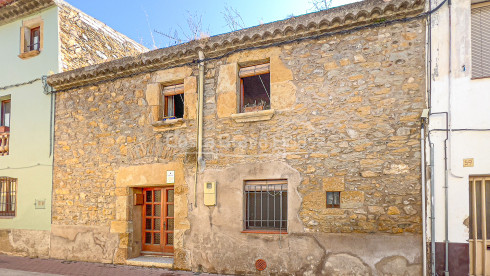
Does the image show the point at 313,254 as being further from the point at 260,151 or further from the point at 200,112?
the point at 200,112

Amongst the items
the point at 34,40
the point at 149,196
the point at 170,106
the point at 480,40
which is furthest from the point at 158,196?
the point at 480,40

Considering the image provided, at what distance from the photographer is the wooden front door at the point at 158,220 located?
802 cm

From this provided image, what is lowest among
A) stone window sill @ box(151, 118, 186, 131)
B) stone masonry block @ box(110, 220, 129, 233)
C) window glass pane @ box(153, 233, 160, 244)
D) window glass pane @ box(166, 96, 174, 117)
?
window glass pane @ box(153, 233, 160, 244)

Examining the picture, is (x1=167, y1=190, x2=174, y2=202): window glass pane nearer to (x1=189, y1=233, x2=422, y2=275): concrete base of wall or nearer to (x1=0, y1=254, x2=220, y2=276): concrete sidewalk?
(x1=189, y1=233, x2=422, y2=275): concrete base of wall

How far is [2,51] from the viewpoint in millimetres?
10562

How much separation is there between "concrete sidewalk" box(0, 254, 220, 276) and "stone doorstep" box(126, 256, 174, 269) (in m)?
0.10

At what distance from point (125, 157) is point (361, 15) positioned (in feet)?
18.4

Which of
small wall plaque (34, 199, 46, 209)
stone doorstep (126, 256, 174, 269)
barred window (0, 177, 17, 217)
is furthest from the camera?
barred window (0, 177, 17, 217)

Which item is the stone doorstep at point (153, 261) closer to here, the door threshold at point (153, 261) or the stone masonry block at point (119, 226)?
the door threshold at point (153, 261)

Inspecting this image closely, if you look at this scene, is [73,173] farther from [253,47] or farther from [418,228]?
[418,228]

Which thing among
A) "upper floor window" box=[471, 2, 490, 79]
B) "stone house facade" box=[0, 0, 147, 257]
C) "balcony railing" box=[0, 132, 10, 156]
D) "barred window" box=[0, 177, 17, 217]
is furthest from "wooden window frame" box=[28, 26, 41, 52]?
"upper floor window" box=[471, 2, 490, 79]

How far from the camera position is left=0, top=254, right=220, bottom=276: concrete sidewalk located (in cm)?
726

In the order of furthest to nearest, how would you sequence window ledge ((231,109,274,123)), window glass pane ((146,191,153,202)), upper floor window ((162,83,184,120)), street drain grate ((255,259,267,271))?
1. window glass pane ((146,191,153,202))
2. upper floor window ((162,83,184,120))
3. window ledge ((231,109,274,123))
4. street drain grate ((255,259,267,271))

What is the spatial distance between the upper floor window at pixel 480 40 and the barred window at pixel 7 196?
10.9 m
